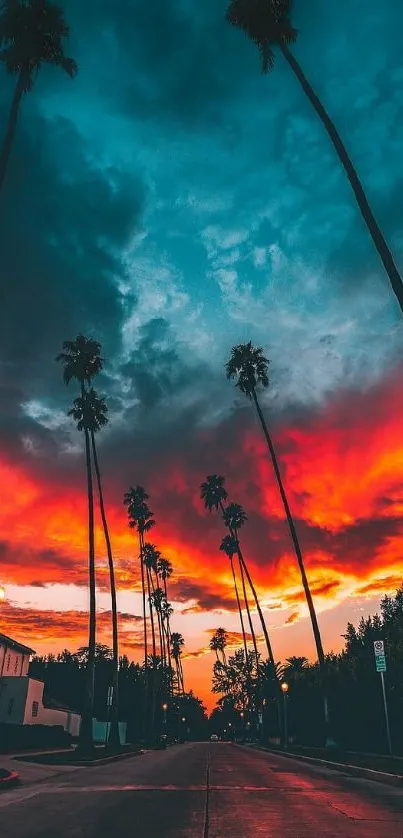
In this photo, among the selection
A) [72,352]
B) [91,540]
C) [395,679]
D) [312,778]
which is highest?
[72,352]

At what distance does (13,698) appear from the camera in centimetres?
4497

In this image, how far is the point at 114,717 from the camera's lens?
3800 cm

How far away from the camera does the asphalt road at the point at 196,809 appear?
8.21 meters

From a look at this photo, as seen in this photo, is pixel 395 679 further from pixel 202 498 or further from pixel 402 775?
pixel 202 498

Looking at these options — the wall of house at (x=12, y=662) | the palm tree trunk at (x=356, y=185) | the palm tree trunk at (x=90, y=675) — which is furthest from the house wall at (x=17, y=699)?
the palm tree trunk at (x=356, y=185)

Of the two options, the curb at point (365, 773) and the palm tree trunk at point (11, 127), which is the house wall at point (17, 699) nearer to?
the curb at point (365, 773)

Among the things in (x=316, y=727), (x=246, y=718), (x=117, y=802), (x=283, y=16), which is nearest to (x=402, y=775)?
(x=117, y=802)

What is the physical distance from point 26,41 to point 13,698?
43680 mm

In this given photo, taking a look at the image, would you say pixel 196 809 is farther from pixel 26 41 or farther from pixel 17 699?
pixel 17 699

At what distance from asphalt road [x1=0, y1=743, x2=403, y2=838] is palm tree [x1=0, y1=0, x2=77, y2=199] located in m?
17.9

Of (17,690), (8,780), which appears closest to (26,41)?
(8,780)

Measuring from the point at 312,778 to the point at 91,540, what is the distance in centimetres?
1879

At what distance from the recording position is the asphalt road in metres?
8.21

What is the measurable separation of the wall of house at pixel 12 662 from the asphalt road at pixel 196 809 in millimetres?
31080
